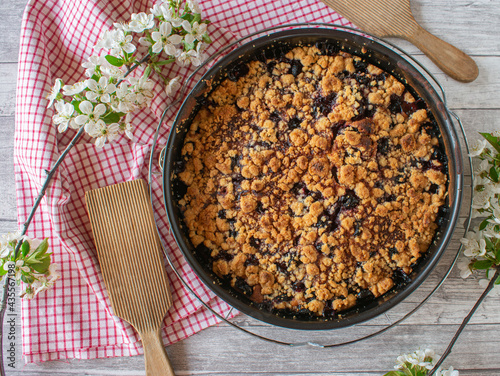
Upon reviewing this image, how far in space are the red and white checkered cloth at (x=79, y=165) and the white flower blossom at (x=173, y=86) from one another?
50 millimetres

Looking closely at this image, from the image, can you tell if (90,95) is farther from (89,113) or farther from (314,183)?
(314,183)

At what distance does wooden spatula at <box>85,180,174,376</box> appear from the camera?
1565mm

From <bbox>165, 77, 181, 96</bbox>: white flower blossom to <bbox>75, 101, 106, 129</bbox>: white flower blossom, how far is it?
291mm

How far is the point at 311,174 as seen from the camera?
149cm

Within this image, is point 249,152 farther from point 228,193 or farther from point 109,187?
point 109,187

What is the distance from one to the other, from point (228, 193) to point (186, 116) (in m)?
0.32

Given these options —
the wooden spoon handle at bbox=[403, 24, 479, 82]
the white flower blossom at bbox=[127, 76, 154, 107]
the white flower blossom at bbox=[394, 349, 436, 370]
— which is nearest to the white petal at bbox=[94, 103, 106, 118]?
the white flower blossom at bbox=[127, 76, 154, 107]

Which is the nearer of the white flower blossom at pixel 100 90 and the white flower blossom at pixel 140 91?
the white flower blossom at pixel 100 90

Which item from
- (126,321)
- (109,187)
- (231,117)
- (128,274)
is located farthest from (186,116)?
(126,321)

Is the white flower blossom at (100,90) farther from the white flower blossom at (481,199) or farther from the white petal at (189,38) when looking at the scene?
the white flower blossom at (481,199)

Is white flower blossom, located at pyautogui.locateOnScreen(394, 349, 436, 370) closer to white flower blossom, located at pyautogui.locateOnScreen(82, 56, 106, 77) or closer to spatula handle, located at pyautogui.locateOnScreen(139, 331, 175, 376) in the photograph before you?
spatula handle, located at pyautogui.locateOnScreen(139, 331, 175, 376)

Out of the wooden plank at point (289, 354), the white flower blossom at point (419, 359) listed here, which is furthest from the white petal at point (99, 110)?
the white flower blossom at point (419, 359)

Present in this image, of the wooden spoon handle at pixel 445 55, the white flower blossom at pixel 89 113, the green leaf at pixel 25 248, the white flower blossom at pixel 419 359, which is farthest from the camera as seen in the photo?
the wooden spoon handle at pixel 445 55

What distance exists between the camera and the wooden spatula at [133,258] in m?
1.57
